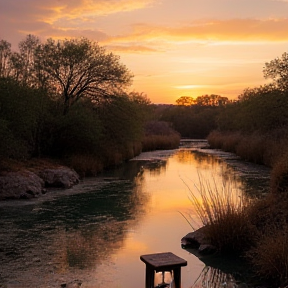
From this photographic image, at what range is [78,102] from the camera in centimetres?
2495

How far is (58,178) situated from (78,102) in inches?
331

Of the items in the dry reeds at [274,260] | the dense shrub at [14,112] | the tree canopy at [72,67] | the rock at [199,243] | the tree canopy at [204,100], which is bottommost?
the rock at [199,243]

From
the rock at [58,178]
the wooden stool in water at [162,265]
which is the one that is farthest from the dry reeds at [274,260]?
the rock at [58,178]

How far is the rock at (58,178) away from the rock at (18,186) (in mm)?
1408

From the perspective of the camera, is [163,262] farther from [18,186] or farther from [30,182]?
[30,182]

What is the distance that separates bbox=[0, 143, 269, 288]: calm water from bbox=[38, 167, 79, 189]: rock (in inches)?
20.1

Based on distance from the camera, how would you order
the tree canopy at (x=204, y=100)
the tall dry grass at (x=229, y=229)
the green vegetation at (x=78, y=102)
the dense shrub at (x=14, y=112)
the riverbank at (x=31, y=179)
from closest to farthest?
1. the tall dry grass at (x=229, y=229)
2. the riverbank at (x=31, y=179)
3. the dense shrub at (x=14, y=112)
4. the green vegetation at (x=78, y=102)
5. the tree canopy at (x=204, y=100)

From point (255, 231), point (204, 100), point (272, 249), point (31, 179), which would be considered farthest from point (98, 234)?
point (204, 100)

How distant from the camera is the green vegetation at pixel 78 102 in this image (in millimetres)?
22422

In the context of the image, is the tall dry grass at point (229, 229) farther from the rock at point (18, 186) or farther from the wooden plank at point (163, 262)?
the rock at point (18, 186)

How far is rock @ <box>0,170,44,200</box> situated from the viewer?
573 inches

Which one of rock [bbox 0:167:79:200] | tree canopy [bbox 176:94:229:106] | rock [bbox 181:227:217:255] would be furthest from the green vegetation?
tree canopy [bbox 176:94:229:106]

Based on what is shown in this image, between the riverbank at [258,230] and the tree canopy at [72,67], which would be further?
the tree canopy at [72,67]

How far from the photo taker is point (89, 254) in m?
8.44
